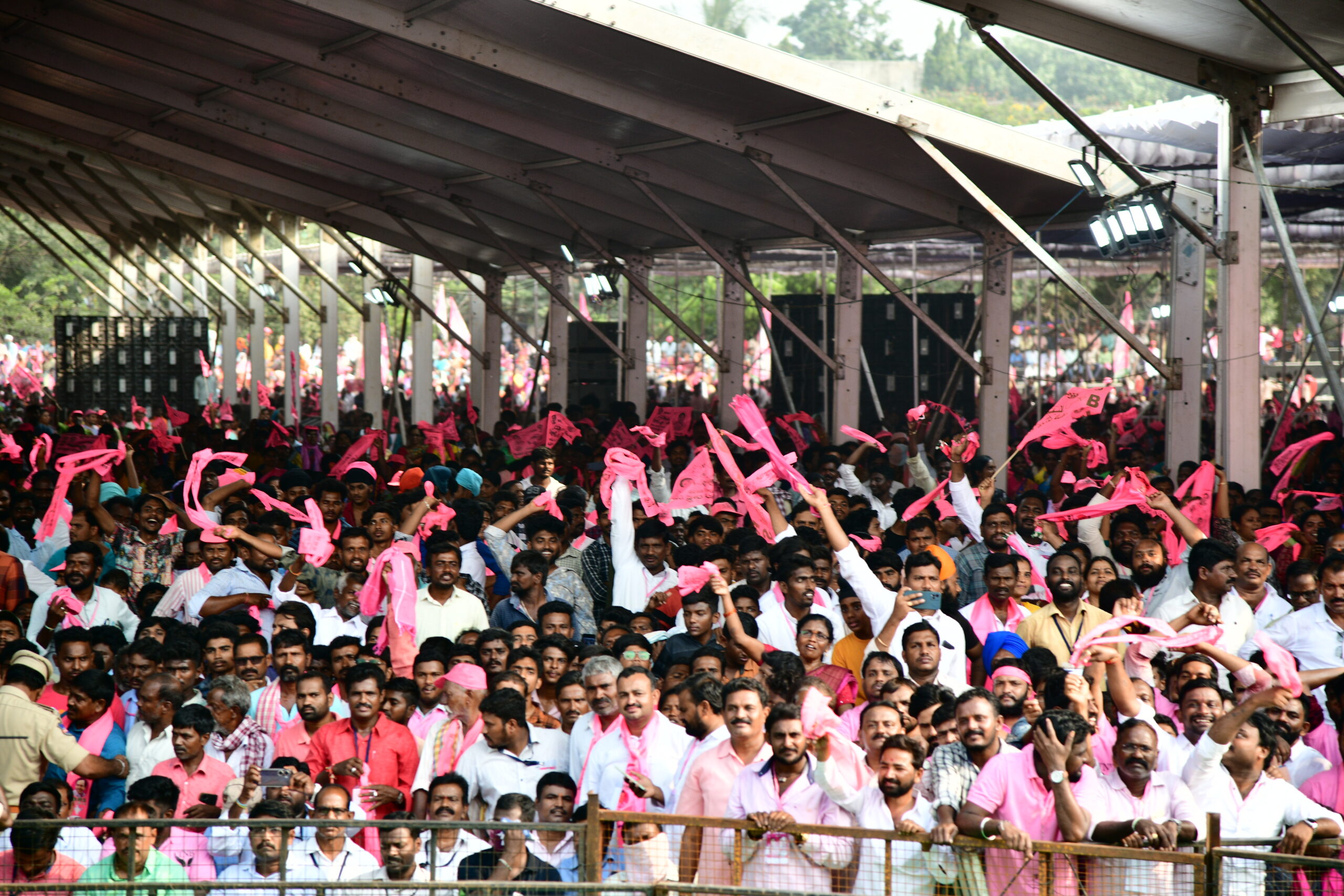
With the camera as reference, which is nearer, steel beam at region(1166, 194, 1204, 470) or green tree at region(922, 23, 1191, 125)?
steel beam at region(1166, 194, 1204, 470)

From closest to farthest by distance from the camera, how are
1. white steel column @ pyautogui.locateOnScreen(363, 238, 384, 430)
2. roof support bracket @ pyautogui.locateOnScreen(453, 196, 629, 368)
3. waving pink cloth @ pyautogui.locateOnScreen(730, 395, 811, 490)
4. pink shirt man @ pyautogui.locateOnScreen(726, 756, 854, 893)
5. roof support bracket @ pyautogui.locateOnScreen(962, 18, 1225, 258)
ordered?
pink shirt man @ pyautogui.locateOnScreen(726, 756, 854, 893)
waving pink cloth @ pyautogui.locateOnScreen(730, 395, 811, 490)
roof support bracket @ pyautogui.locateOnScreen(962, 18, 1225, 258)
roof support bracket @ pyautogui.locateOnScreen(453, 196, 629, 368)
white steel column @ pyautogui.locateOnScreen(363, 238, 384, 430)

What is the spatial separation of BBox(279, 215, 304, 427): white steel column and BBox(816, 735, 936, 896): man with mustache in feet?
65.2

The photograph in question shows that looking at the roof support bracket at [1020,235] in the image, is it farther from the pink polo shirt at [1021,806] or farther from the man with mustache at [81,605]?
the pink polo shirt at [1021,806]

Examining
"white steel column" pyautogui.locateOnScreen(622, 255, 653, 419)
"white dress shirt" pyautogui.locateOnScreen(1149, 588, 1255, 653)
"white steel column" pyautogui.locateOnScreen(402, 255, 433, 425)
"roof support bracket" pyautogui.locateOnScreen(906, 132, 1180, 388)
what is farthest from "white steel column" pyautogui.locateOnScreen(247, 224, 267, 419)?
"white dress shirt" pyautogui.locateOnScreen(1149, 588, 1255, 653)

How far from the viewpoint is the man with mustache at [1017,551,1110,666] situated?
6770 millimetres

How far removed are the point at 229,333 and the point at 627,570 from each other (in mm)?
22163

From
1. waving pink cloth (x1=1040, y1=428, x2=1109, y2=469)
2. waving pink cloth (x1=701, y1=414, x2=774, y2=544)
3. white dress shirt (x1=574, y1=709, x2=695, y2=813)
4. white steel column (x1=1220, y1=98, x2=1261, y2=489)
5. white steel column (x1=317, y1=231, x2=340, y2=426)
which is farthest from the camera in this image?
white steel column (x1=317, y1=231, x2=340, y2=426)

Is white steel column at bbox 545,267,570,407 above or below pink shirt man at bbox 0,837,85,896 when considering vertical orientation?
above

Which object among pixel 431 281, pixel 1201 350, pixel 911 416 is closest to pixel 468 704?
pixel 911 416

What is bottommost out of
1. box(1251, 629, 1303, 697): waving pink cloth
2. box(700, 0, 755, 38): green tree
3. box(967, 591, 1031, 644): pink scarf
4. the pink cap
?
the pink cap

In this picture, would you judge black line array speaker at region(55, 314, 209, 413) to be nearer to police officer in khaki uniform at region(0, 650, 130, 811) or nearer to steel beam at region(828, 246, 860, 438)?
steel beam at region(828, 246, 860, 438)

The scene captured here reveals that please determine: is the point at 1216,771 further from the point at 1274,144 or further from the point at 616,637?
the point at 1274,144

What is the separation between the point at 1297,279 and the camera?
942 cm

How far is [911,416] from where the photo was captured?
9789 mm
